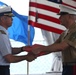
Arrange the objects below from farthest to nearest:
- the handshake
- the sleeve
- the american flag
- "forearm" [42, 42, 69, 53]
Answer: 1. the american flag
2. the handshake
3. the sleeve
4. "forearm" [42, 42, 69, 53]

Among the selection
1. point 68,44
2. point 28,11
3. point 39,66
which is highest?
point 28,11

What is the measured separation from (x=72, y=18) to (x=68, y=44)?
303 mm

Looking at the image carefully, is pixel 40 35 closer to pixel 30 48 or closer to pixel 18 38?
pixel 18 38

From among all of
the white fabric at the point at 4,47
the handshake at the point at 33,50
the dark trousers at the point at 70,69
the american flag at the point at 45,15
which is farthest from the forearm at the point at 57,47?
the american flag at the point at 45,15

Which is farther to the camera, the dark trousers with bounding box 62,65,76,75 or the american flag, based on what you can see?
the american flag

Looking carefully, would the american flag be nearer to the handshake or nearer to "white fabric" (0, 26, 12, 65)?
the handshake

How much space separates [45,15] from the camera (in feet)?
17.1

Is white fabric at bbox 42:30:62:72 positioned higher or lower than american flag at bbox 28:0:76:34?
lower

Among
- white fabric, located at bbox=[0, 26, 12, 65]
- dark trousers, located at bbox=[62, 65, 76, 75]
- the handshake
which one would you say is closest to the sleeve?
white fabric, located at bbox=[0, 26, 12, 65]

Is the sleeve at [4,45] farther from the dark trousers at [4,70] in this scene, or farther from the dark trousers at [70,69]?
the dark trousers at [70,69]

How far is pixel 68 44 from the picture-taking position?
309 centimetres

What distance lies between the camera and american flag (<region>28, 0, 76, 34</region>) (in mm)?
5086

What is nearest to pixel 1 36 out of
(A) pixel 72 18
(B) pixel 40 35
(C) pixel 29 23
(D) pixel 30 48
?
(D) pixel 30 48

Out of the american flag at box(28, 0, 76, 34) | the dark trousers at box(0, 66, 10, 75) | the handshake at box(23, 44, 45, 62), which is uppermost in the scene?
the american flag at box(28, 0, 76, 34)
